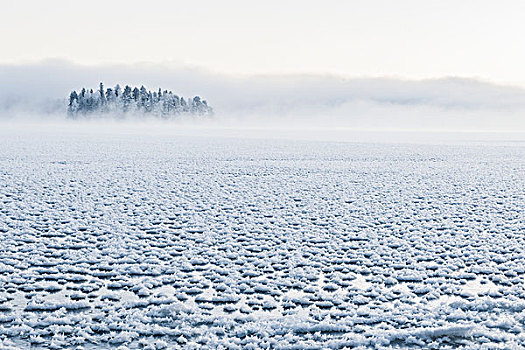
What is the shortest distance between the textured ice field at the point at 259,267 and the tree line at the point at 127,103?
144333mm

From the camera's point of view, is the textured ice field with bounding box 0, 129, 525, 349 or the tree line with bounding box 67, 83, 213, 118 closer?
the textured ice field with bounding box 0, 129, 525, 349

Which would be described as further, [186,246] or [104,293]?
[186,246]

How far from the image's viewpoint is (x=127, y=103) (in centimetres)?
16238

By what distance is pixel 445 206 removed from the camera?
1616cm

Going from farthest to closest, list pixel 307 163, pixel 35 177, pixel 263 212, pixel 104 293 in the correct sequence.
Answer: pixel 307 163 → pixel 35 177 → pixel 263 212 → pixel 104 293

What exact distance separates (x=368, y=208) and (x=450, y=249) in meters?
4.88

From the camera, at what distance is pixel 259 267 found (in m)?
9.42

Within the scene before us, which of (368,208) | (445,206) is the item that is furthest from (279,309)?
(445,206)

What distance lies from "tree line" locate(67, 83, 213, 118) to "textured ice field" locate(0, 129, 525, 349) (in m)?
144

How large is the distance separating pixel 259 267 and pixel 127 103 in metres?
159

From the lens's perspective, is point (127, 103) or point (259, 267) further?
point (127, 103)

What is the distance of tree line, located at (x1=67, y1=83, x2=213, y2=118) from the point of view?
161m

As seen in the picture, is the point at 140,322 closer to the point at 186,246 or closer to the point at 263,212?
the point at 186,246

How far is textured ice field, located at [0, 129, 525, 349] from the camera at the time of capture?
652 cm
